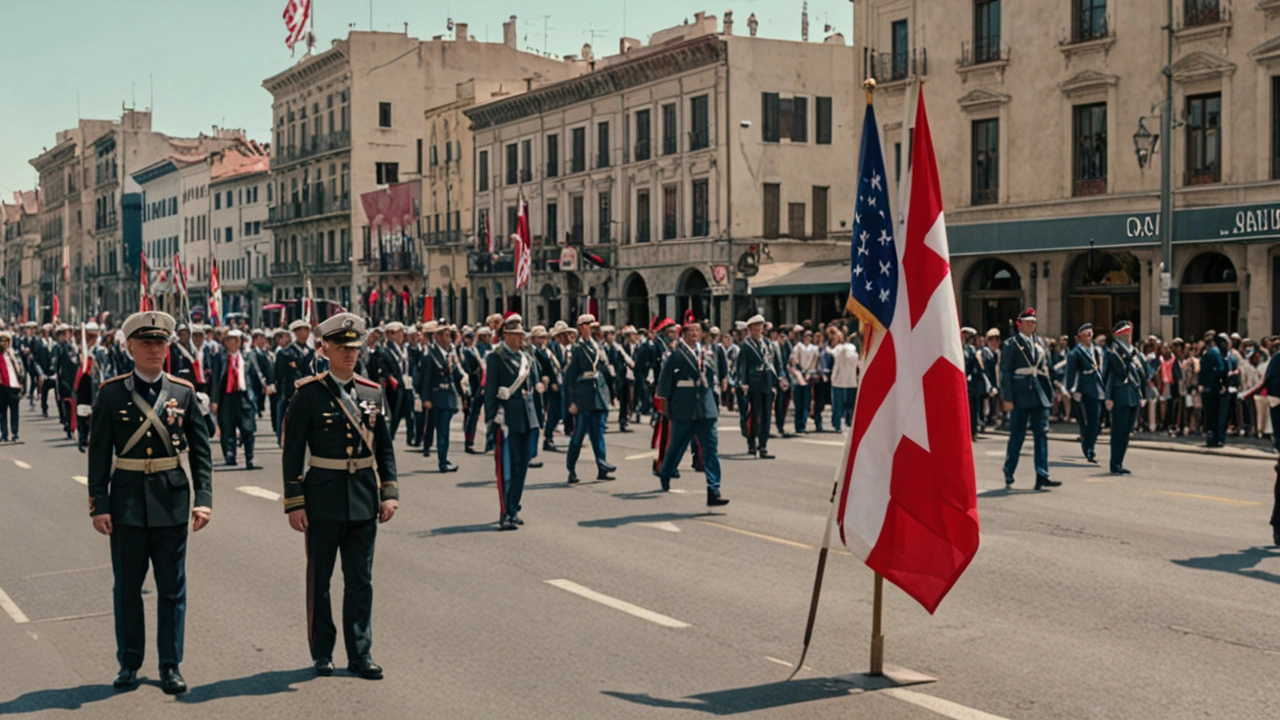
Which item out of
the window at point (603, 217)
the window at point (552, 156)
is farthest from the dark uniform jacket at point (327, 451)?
the window at point (552, 156)

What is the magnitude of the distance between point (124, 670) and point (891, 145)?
36.8 m

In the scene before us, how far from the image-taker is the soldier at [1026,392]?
1733 centimetres

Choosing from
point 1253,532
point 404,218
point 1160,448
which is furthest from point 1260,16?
point 404,218

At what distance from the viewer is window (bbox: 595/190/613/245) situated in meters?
59.0

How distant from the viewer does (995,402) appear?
29.2 m

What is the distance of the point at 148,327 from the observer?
26.2 feet

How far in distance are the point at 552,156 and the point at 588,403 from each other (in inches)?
1763

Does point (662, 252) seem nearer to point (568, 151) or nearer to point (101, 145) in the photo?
point (568, 151)

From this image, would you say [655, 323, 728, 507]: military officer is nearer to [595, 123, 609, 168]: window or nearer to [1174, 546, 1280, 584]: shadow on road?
[1174, 546, 1280, 584]: shadow on road

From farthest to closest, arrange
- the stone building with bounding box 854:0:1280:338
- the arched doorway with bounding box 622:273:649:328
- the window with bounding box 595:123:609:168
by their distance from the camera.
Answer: the window with bounding box 595:123:609:168 → the arched doorway with bounding box 622:273:649:328 → the stone building with bounding box 854:0:1280:338

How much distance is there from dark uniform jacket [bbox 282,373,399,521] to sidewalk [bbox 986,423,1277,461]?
16861 mm

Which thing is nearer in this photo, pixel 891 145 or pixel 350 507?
pixel 350 507

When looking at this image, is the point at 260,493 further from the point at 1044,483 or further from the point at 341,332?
the point at 341,332

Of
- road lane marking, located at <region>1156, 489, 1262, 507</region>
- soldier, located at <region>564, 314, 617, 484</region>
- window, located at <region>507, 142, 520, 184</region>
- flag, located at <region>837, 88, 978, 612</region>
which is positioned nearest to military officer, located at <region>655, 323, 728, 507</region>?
soldier, located at <region>564, 314, 617, 484</region>
